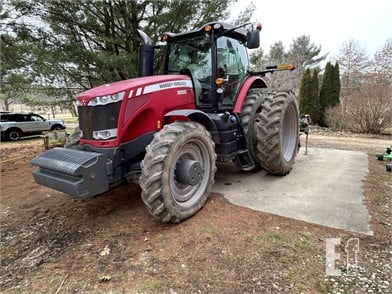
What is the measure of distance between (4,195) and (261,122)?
12.6ft

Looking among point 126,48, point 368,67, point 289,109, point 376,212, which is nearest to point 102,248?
point 376,212

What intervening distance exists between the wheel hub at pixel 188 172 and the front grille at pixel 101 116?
0.78 metres

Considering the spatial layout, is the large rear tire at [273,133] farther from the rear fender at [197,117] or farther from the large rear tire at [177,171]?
the large rear tire at [177,171]

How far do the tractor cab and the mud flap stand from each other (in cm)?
161

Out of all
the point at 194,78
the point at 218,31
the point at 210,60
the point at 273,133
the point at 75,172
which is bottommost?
the point at 75,172

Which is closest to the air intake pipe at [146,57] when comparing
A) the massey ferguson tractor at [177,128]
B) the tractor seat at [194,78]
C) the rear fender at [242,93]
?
the massey ferguson tractor at [177,128]

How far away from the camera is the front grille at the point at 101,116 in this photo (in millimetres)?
2539

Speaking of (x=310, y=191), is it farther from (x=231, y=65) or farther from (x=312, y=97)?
(x=312, y=97)

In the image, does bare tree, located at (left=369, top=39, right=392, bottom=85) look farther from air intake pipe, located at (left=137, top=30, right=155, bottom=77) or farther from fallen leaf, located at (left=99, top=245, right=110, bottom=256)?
fallen leaf, located at (left=99, top=245, right=110, bottom=256)

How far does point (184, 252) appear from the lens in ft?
6.93

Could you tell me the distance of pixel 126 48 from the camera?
19.2 feet

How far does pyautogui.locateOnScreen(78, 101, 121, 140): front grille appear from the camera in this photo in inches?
100.0

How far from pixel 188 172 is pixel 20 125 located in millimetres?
12174

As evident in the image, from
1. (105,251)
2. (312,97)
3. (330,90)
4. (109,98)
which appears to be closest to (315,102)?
(312,97)
